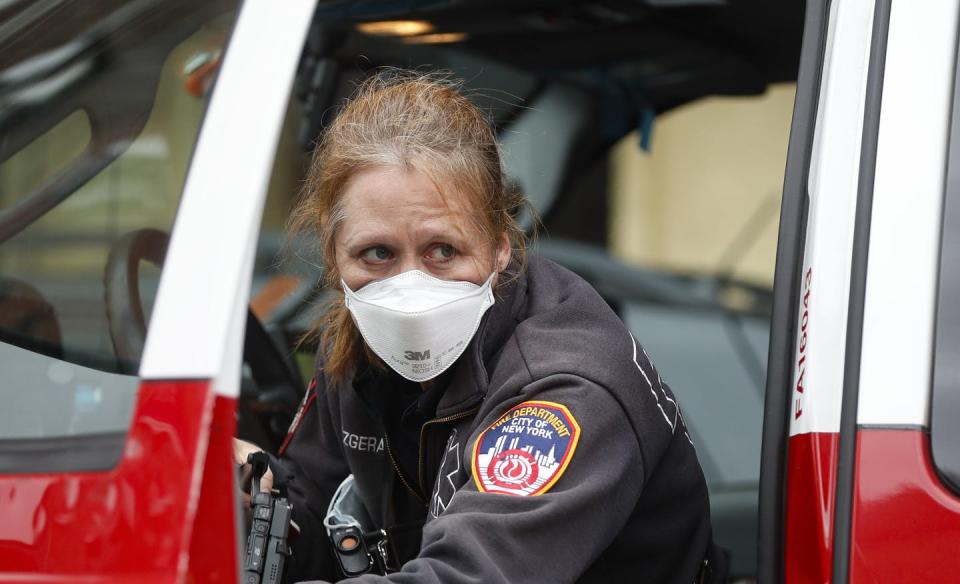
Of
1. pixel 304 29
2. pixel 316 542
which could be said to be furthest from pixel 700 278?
pixel 304 29

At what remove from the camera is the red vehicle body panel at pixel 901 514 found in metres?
1.26

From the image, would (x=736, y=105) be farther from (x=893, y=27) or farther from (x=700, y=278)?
(x=893, y=27)

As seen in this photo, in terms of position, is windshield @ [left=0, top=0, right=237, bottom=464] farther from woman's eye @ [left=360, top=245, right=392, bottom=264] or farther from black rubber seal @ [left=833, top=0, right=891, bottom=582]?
black rubber seal @ [left=833, top=0, right=891, bottom=582]

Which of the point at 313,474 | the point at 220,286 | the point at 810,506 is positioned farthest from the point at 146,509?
the point at 313,474

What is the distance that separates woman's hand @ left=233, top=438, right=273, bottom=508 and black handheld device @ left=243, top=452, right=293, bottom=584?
0.16m

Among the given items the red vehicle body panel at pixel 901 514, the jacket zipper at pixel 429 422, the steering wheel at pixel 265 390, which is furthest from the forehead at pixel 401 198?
the steering wheel at pixel 265 390

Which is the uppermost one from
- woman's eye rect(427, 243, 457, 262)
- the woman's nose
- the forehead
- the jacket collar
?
the forehead

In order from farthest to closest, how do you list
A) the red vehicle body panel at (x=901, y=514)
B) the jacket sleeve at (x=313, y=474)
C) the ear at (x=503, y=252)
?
the jacket sleeve at (x=313, y=474) → the ear at (x=503, y=252) → the red vehicle body panel at (x=901, y=514)

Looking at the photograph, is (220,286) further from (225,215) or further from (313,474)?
(313,474)

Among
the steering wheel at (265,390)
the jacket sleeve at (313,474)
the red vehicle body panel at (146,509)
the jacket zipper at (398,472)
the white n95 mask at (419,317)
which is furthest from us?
the steering wheel at (265,390)

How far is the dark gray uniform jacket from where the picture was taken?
1.34 meters

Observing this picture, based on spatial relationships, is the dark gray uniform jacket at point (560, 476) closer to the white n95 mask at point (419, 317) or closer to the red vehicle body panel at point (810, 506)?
the white n95 mask at point (419, 317)

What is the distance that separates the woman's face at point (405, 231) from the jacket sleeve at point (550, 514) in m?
A: 0.22

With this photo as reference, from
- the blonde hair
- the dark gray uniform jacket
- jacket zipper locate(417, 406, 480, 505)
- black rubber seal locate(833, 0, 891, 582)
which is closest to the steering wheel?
the dark gray uniform jacket
